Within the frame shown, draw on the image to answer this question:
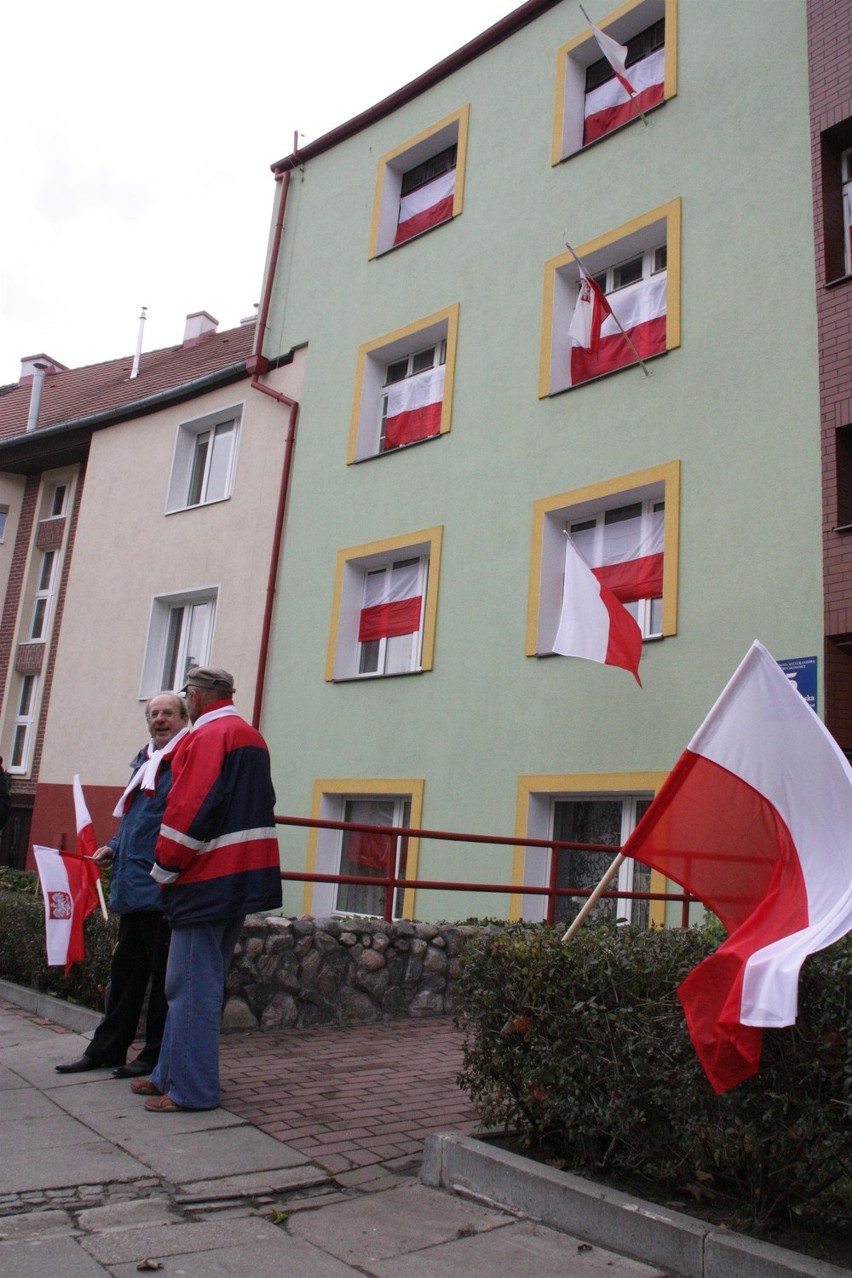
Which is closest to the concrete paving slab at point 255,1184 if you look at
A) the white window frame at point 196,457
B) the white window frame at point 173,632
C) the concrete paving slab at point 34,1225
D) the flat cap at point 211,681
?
the concrete paving slab at point 34,1225

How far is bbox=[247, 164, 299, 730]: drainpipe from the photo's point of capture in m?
15.8

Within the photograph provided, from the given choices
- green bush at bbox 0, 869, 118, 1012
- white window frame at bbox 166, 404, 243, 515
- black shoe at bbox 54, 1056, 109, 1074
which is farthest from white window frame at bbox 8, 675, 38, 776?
black shoe at bbox 54, 1056, 109, 1074

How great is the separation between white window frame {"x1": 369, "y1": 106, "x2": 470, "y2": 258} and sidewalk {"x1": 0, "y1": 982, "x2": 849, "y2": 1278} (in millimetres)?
12916

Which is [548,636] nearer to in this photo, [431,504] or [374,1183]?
[431,504]

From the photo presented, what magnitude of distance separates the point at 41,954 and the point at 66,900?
1.19 m

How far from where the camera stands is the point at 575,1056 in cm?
413

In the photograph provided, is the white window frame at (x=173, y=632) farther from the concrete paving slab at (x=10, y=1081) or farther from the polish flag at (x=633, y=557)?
the concrete paving slab at (x=10, y=1081)

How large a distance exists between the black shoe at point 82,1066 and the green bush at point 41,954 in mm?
1284

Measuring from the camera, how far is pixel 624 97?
1368cm

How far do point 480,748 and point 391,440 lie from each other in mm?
5061

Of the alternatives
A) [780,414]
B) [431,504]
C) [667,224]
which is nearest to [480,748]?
[431,504]

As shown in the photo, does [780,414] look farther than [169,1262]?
Yes

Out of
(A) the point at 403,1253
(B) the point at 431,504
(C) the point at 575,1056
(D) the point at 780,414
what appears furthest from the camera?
(B) the point at 431,504

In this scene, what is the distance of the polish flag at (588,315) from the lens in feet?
39.7
